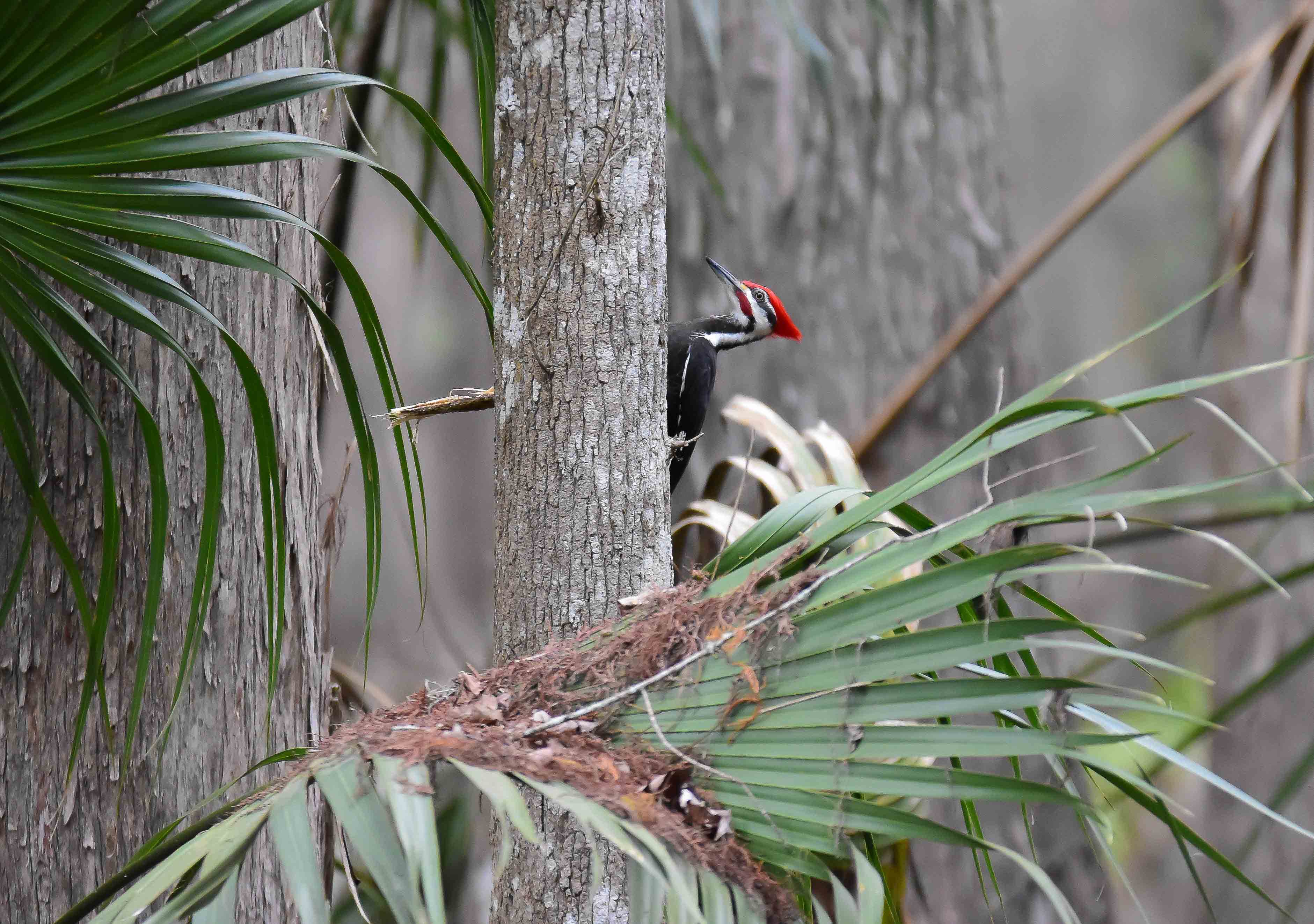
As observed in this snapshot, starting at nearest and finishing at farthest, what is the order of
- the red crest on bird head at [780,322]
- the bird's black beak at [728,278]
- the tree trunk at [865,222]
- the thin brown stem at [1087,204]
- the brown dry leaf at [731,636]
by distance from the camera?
1. the brown dry leaf at [731,636]
2. the thin brown stem at [1087,204]
3. the bird's black beak at [728,278]
4. the red crest on bird head at [780,322]
5. the tree trunk at [865,222]

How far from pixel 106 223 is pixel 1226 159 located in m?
2.57

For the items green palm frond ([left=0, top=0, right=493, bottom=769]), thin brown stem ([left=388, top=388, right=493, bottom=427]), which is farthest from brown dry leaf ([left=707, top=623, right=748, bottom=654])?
thin brown stem ([left=388, top=388, right=493, bottom=427])

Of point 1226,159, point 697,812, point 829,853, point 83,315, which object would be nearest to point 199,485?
point 83,315

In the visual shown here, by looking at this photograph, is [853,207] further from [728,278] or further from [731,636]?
[731,636]

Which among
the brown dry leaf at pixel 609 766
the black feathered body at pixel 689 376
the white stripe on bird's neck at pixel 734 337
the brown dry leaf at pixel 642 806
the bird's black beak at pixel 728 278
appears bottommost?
the brown dry leaf at pixel 642 806

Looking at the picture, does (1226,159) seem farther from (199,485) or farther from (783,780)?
(199,485)

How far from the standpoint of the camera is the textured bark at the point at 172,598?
1.72 m

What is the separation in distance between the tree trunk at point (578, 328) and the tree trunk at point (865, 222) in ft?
8.57

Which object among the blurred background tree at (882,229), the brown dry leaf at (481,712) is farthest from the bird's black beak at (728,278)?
the brown dry leaf at (481,712)

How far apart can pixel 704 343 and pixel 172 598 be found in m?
1.85

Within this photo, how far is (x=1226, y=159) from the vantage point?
2676 mm

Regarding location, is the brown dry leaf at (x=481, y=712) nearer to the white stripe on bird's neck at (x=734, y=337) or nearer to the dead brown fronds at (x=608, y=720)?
the dead brown fronds at (x=608, y=720)

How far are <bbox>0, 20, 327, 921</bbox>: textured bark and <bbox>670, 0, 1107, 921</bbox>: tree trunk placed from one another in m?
2.32

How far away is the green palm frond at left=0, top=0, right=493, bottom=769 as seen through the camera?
1.29m
